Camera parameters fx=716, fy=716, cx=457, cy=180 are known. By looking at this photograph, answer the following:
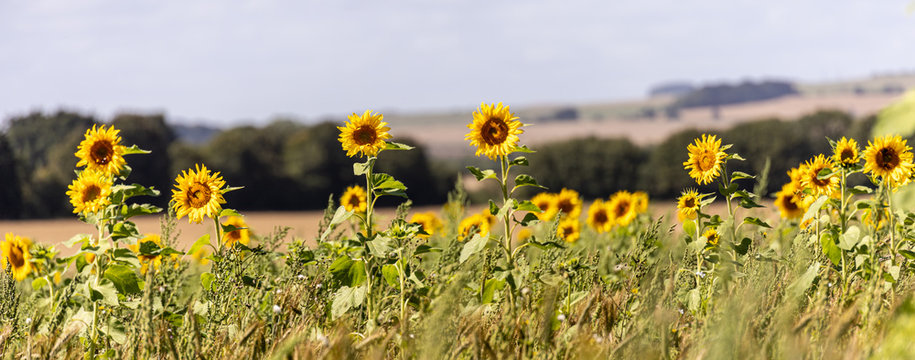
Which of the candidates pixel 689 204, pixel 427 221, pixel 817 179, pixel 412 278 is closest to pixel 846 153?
pixel 817 179

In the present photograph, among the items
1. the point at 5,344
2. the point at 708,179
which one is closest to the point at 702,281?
the point at 708,179

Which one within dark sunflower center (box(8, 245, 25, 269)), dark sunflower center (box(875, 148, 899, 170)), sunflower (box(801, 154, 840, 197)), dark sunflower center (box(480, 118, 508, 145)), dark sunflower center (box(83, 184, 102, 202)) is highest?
dark sunflower center (box(480, 118, 508, 145))

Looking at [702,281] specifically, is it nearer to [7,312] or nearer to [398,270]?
[398,270]

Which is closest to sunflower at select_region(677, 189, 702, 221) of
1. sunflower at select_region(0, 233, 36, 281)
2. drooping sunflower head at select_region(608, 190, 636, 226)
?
drooping sunflower head at select_region(608, 190, 636, 226)

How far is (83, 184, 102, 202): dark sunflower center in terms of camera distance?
2.81 meters

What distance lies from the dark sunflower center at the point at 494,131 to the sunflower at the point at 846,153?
1475 millimetres

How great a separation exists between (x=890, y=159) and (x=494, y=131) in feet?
5.79

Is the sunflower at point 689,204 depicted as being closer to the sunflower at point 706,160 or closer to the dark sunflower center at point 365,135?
the sunflower at point 706,160

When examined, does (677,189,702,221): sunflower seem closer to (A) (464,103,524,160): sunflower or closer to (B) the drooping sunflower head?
(A) (464,103,524,160): sunflower

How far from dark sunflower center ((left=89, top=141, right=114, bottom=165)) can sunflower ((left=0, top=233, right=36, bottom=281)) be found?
0.81 metres

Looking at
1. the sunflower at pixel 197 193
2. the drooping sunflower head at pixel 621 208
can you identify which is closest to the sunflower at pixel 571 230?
the drooping sunflower head at pixel 621 208

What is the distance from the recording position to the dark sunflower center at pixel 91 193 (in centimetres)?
281

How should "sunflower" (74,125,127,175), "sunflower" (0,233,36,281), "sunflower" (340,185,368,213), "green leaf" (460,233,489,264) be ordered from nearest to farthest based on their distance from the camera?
"green leaf" (460,233,489,264), "sunflower" (74,125,127,175), "sunflower" (0,233,36,281), "sunflower" (340,185,368,213)

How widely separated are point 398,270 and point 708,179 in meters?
1.54
